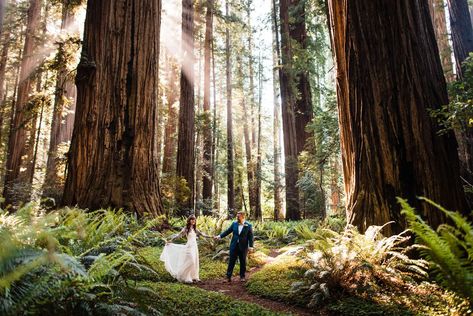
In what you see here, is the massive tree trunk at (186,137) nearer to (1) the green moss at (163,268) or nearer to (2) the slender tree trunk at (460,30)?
(1) the green moss at (163,268)

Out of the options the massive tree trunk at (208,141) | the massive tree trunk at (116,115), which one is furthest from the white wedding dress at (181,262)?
the massive tree trunk at (208,141)

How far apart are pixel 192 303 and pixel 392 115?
11.8 feet

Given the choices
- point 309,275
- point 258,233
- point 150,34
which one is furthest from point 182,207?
point 309,275

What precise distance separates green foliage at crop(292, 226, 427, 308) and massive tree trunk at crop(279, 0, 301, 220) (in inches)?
475

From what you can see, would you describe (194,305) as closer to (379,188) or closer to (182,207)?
(379,188)

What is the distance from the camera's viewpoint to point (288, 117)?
17875 mm

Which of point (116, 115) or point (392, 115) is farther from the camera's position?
point (116, 115)

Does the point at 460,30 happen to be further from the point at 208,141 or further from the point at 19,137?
the point at 19,137

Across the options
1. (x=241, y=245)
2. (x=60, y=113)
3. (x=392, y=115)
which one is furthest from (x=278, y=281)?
(x=60, y=113)

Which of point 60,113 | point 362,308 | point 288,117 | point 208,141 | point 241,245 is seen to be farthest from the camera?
point 208,141

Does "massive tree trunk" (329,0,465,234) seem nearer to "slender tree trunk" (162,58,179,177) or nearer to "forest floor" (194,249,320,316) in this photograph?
"forest floor" (194,249,320,316)

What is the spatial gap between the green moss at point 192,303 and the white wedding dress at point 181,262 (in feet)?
5.11

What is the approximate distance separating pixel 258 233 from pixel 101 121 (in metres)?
6.13

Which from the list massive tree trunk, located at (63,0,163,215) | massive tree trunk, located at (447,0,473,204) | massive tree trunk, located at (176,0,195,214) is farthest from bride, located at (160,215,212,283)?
massive tree trunk, located at (447,0,473,204)
